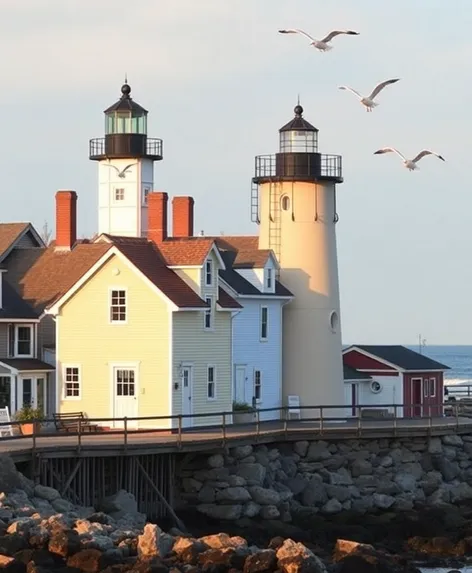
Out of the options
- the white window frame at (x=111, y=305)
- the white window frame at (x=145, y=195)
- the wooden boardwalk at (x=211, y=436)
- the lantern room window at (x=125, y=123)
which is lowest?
the wooden boardwalk at (x=211, y=436)

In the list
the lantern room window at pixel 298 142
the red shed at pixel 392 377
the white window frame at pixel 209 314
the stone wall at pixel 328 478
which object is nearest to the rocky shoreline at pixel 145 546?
the stone wall at pixel 328 478

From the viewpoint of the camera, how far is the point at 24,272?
4884 cm

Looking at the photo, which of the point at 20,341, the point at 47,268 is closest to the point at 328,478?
the point at 20,341

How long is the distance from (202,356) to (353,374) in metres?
10.9

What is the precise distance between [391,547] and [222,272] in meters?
13.0

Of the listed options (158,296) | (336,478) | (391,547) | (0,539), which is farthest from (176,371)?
(0,539)

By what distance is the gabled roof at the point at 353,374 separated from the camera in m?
53.4

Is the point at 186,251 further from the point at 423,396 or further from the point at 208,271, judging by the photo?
the point at 423,396

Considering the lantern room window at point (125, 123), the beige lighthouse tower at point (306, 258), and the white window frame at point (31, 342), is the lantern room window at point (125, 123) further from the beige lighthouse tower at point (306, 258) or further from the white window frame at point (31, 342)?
the white window frame at point (31, 342)

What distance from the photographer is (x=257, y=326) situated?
48.8m

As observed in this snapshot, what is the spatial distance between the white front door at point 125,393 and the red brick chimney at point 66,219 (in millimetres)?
7413

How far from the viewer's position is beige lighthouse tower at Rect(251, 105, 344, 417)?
1973 inches

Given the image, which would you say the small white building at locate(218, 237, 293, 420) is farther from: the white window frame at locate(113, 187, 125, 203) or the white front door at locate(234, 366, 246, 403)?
the white window frame at locate(113, 187, 125, 203)

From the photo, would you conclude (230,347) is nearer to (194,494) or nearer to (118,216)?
(194,494)
